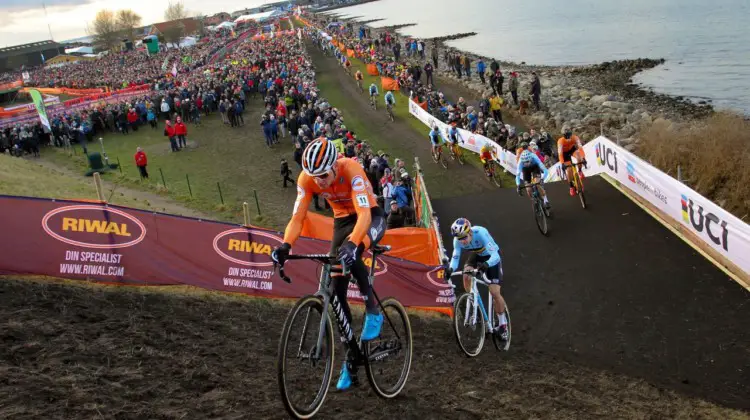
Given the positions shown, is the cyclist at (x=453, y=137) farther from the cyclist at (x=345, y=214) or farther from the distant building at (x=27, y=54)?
the distant building at (x=27, y=54)

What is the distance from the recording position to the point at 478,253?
8945 mm

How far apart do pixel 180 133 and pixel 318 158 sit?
28.3 m

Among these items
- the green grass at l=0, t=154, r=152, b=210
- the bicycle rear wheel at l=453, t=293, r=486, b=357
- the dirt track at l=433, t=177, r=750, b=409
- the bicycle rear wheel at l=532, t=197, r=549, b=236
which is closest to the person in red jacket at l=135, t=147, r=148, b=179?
the green grass at l=0, t=154, r=152, b=210

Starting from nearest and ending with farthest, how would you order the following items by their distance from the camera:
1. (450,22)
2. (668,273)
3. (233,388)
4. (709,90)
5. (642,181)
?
(233,388) → (668,273) → (642,181) → (709,90) → (450,22)

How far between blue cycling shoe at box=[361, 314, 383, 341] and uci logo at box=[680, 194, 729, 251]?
8.48 metres

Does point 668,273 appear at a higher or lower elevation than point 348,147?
lower

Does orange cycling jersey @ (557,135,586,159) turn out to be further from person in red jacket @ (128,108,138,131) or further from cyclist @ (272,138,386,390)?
person in red jacket @ (128,108,138,131)

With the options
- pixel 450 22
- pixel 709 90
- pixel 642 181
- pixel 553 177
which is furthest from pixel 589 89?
pixel 450 22

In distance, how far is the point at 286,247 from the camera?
536 cm

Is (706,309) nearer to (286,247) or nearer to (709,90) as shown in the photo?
(286,247)

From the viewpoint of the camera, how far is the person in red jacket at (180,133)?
103ft

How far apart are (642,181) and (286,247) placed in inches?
492

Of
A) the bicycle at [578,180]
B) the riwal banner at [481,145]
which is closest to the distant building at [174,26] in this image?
the riwal banner at [481,145]

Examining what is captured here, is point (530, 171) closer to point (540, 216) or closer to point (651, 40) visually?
point (540, 216)
